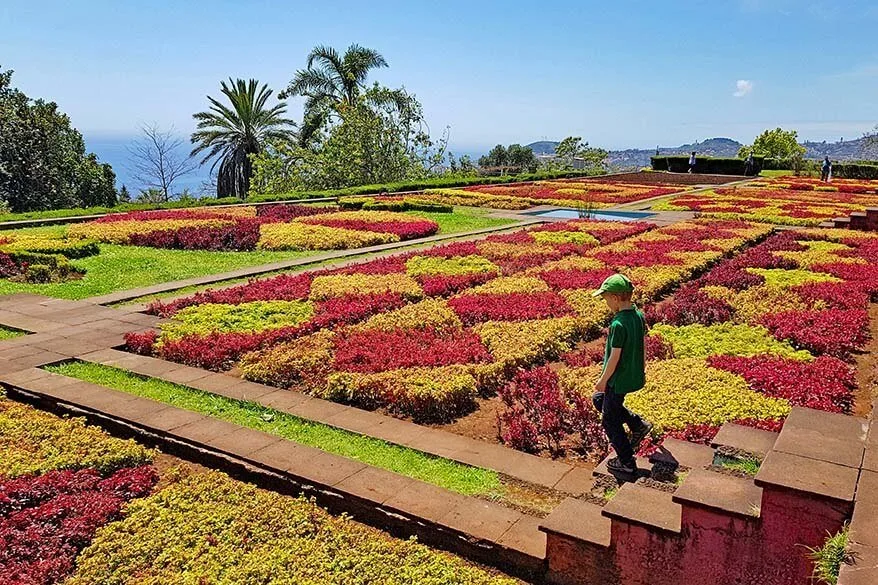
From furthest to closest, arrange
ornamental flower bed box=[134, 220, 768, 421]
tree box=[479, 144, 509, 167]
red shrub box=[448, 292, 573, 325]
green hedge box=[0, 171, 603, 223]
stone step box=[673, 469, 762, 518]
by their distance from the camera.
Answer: tree box=[479, 144, 509, 167] → green hedge box=[0, 171, 603, 223] → red shrub box=[448, 292, 573, 325] → ornamental flower bed box=[134, 220, 768, 421] → stone step box=[673, 469, 762, 518]

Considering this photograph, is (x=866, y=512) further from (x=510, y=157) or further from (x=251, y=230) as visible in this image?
(x=510, y=157)

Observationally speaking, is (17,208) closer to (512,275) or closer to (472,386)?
(512,275)

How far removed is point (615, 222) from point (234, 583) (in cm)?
1418

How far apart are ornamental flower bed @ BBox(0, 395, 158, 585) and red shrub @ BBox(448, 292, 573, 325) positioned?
418 centimetres

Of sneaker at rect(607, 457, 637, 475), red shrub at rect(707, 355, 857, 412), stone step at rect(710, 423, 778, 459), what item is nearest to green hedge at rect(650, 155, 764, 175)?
red shrub at rect(707, 355, 857, 412)

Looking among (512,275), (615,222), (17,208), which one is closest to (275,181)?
(17,208)

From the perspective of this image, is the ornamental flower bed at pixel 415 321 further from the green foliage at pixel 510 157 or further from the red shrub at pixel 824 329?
the green foliage at pixel 510 157

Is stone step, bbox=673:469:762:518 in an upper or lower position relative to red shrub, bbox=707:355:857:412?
upper

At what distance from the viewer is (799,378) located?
5559mm

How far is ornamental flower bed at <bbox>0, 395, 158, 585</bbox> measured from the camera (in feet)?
11.0


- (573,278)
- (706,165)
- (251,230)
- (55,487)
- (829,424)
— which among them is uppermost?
(706,165)

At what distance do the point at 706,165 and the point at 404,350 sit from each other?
40.9 metres

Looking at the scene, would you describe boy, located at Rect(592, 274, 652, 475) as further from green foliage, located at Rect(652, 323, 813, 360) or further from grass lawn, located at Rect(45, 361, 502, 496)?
green foliage, located at Rect(652, 323, 813, 360)

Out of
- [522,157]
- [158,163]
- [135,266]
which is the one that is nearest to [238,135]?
[158,163]
